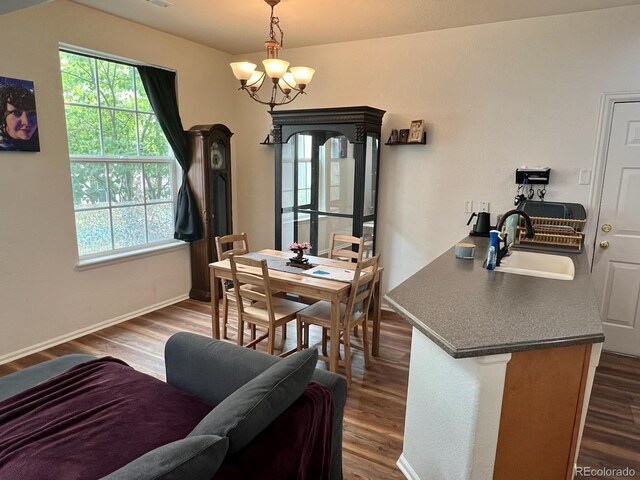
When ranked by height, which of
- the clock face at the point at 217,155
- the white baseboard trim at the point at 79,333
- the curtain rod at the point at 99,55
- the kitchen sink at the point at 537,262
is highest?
the curtain rod at the point at 99,55

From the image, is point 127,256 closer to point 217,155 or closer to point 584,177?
point 217,155

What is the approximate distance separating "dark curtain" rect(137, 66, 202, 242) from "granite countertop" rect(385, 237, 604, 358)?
281 centimetres

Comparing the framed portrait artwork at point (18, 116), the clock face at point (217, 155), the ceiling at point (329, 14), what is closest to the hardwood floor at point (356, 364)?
the clock face at point (217, 155)

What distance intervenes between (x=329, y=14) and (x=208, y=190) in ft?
6.73

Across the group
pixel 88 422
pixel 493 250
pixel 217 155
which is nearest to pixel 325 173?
pixel 217 155

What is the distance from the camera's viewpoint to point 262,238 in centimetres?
504

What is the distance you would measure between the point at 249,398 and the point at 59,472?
2.04 ft

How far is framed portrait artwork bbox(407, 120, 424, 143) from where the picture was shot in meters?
3.79

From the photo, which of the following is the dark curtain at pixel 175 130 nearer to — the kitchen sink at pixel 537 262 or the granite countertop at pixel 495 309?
the granite countertop at pixel 495 309

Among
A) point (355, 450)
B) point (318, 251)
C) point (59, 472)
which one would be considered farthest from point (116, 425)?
point (318, 251)

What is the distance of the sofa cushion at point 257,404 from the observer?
1.20m

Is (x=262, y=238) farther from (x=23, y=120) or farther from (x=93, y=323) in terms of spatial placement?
(x=23, y=120)

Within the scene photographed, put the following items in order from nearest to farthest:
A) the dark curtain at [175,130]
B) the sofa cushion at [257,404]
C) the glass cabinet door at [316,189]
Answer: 1. the sofa cushion at [257,404]
2. the dark curtain at [175,130]
3. the glass cabinet door at [316,189]

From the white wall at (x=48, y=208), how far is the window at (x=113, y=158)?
158mm
